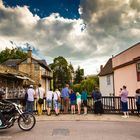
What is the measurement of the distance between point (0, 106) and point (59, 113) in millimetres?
6933

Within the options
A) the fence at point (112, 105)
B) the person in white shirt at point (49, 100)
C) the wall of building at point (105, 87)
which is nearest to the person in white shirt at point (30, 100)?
the person in white shirt at point (49, 100)

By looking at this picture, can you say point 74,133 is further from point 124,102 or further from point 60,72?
point 60,72

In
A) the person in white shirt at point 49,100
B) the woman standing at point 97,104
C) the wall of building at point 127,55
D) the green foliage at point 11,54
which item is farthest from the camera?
the green foliage at point 11,54

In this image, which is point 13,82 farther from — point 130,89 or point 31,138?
point 31,138

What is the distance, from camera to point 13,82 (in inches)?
1227

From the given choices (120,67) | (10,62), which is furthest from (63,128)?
(10,62)

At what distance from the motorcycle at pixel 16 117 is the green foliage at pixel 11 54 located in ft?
217

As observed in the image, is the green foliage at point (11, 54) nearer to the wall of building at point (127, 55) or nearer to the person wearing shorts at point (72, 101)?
the wall of building at point (127, 55)

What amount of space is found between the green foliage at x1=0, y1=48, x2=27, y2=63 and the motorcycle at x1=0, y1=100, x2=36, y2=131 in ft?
217

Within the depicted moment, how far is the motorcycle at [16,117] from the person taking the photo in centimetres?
1095

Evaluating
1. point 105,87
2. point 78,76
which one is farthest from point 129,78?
point 78,76

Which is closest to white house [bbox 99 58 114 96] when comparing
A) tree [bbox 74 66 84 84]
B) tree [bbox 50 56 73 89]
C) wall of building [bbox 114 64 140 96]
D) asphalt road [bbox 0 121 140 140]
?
wall of building [bbox 114 64 140 96]

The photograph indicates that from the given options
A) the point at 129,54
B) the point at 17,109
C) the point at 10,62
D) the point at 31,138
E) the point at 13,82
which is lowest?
the point at 31,138

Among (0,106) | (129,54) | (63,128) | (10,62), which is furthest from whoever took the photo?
(10,62)
